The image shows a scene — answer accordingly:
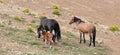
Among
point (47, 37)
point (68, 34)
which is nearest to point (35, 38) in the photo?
point (47, 37)

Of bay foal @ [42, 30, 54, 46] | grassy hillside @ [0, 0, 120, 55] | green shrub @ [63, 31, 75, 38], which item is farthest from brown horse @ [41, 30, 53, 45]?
green shrub @ [63, 31, 75, 38]

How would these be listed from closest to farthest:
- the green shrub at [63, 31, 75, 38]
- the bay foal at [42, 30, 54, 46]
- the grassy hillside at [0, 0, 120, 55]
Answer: the grassy hillside at [0, 0, 120, 55] < the bay foal at [42, 30, 54, 46] < the green shrub at [63, 31, 75, 38]

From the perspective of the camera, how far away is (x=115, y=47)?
22109 millimetres

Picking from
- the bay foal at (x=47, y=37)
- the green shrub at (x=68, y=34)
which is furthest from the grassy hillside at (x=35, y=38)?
the bay foal at (x=47, y=37)

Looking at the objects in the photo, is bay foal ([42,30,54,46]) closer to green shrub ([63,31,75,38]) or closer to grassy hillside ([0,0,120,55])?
grassy hillside ([0,0,120,55])

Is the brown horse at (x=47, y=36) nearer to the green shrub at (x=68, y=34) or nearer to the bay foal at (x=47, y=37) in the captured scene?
the bay foal at (x=47, y=37)

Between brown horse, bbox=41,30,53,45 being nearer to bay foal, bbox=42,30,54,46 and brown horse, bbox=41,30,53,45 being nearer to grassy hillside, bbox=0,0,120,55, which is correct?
bay foal, bbox=42,30,54,46

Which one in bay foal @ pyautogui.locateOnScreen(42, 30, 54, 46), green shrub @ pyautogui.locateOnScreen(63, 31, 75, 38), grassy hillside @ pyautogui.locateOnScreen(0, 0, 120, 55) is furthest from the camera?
green shrub @ pyautogui.locateOnScreen(63, 31, 75, 38)

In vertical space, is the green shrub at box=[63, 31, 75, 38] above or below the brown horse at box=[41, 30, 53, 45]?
below

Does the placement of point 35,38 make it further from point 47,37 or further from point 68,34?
point 68,34

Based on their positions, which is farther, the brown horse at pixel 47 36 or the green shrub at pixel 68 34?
the green shrub at pixel 68 34

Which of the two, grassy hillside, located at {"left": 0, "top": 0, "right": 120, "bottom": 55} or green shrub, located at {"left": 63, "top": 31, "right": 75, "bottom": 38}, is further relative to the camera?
green shrub, located at {"left": 63, "top": 31, "right": 75, "bottom": 38}

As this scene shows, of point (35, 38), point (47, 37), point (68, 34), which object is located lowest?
point (68, 34)

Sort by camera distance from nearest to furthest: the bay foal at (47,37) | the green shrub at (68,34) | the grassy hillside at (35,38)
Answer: the grassy hillside at (35,38), the bay foal at (47,37), the green shrub at (68,34)
